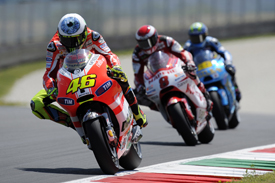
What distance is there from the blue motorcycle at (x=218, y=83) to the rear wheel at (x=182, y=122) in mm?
2813

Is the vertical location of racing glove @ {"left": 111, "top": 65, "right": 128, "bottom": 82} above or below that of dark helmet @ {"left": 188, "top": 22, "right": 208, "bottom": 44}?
above

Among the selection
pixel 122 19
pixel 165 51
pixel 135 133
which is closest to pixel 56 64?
pixel 135 133

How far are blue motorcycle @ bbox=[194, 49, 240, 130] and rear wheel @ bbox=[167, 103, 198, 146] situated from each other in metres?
2.81

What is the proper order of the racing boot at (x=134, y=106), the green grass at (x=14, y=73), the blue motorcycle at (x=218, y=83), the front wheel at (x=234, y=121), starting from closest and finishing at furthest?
the racing boot at (x=134, y=106)
the blue motorcycle at (x=218, y=83)
the front wheel at (x=234, y=121)
the green grass at (x=14, y=73)

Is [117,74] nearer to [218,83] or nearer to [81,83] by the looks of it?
[81,83]

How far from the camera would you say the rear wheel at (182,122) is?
9.32 meters

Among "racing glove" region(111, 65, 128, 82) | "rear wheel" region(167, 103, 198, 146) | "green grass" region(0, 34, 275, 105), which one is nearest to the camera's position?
"racing glove" region(111, 65, 128, 82)

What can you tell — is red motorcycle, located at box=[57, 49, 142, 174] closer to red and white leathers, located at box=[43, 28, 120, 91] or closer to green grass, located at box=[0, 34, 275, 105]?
red and white leathers, located at box=[43, 28, 120, 91]

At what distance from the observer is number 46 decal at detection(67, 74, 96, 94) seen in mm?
6328

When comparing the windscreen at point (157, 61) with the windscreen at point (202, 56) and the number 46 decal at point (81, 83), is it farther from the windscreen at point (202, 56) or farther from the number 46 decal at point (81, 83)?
the number 46 decal at point (81, 83)

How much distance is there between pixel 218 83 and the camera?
1265 cm

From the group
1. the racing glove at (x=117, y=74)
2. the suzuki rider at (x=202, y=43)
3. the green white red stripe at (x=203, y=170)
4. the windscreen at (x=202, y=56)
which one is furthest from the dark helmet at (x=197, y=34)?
the racing glove at (x=117, y=74)

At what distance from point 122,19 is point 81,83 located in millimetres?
25701

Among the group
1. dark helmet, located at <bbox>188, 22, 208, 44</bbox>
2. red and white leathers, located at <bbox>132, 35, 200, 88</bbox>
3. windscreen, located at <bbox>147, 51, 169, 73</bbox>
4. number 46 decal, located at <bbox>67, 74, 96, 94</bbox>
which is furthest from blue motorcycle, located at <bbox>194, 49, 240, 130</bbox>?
number 46 decal, located at <bbox>67, 74, 96, 94</bbox>
